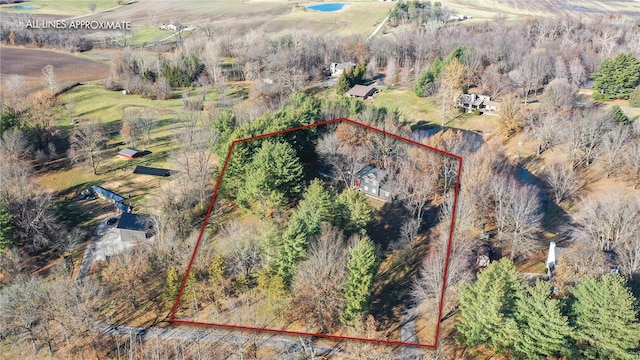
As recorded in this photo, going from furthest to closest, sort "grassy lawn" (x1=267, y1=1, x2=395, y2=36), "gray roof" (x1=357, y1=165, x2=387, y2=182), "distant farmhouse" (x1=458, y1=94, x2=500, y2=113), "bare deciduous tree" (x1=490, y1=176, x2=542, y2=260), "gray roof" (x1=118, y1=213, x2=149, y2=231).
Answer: "grassy lawn" (x1=267, y1=1, x2=395, y2=36) < "distant farmhouse" (x1=458, y1=94, x2=500, y2=113) < "gray roof" (x1=118, y1=213, x2=149, y2=231) < "gray roof" (x1=357, y1=165, x2=387, y2=182) < "bare deciduous tree" (x1=490, y1=176, x2=542, y2=260)

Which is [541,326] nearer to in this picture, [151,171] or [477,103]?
[151,171]

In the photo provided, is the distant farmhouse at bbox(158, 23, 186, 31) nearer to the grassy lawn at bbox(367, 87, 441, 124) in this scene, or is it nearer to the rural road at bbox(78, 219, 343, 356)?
the grassy lawn at bbox(367, 87, 441, 124)

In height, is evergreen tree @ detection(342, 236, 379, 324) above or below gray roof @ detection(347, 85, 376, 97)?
below

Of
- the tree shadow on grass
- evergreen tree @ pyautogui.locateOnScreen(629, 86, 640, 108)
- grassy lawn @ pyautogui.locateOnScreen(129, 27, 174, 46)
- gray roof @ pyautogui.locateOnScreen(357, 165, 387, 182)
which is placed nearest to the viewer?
the tree shadow on grass

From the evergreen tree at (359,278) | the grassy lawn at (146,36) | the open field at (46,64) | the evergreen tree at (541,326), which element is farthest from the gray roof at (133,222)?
the grassy lawn at (146,36)

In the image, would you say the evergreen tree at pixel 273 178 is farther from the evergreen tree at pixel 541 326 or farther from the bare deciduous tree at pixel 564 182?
the bare deciduous tree at pixel 564 182

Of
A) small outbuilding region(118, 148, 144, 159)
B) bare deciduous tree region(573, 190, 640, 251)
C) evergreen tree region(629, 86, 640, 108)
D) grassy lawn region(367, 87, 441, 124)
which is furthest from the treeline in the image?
evergreen tree region(629, 86, 640, 108)

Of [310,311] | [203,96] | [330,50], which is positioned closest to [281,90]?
[203,96]
